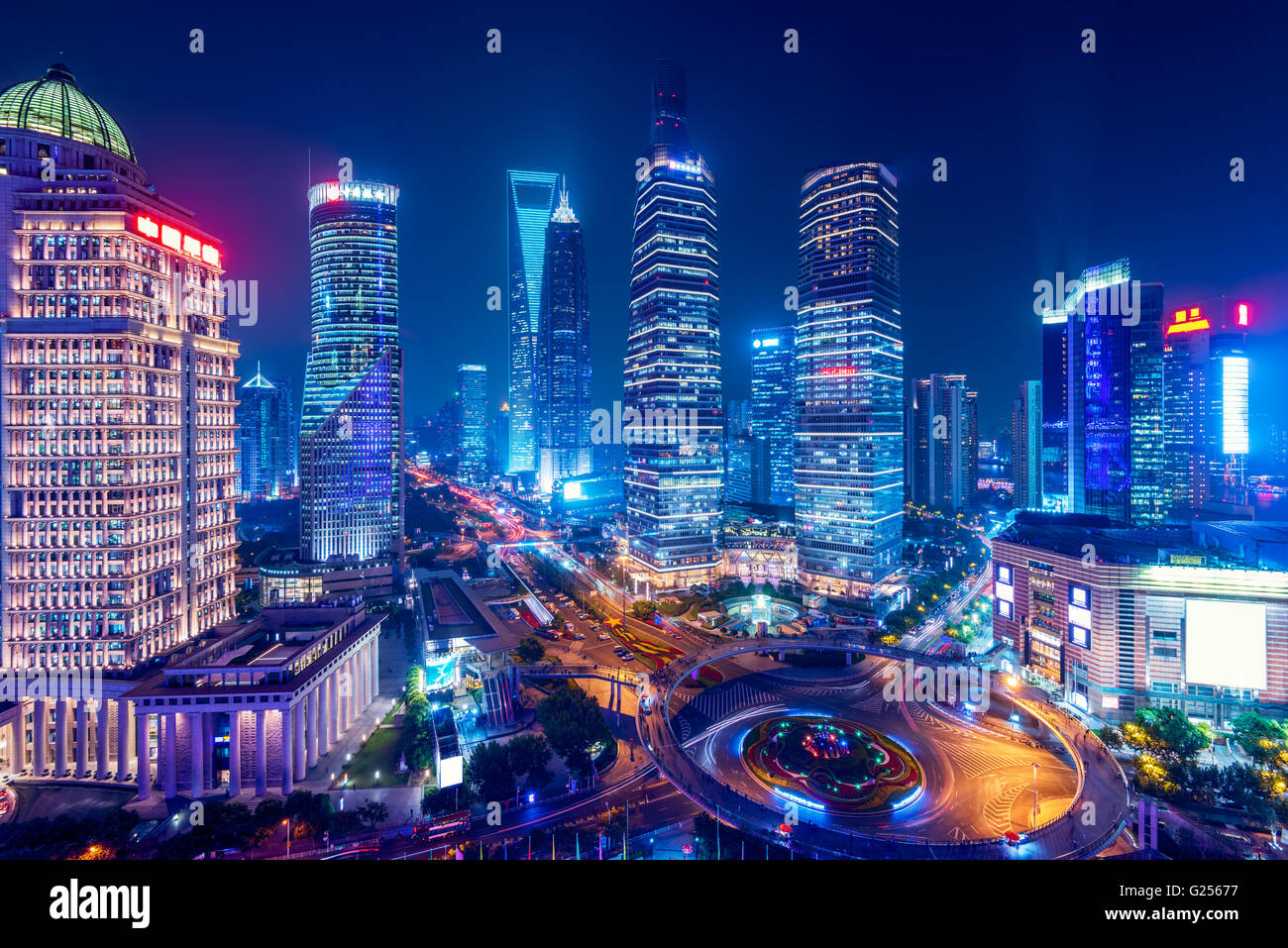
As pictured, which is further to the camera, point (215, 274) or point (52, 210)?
point (215, 274)

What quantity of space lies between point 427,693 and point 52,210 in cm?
3206

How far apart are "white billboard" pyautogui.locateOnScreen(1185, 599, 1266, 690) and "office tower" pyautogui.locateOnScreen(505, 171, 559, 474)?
5167 inches

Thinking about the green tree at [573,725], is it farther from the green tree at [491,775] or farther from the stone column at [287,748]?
the stone column at [287,748]

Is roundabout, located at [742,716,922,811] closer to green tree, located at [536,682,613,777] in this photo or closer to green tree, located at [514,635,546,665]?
green tree, located at [536,682,613,777]

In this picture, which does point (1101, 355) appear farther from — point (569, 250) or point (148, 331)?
point (569, 250)

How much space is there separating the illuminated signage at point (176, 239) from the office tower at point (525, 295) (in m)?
113

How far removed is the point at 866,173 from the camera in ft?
188

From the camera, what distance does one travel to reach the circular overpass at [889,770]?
76.0ft

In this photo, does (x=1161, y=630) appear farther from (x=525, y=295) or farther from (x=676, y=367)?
(x=525, y=295)

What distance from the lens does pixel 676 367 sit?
60938 millimetres

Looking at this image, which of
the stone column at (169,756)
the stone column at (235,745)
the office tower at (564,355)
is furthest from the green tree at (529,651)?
the office tower at (564,355)

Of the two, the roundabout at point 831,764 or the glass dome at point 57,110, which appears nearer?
the roundabout at point 831,764

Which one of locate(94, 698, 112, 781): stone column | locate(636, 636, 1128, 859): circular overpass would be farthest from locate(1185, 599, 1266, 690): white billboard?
locate(94, 698, 112, 781): stone column
